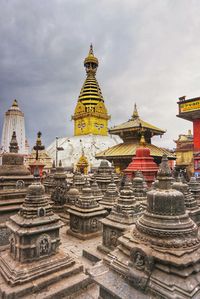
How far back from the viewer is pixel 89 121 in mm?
47781

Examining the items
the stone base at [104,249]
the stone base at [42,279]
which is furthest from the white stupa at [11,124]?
the stone base at [42,279]

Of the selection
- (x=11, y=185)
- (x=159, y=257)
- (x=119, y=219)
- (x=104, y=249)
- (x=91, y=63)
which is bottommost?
(x=104, y=249)

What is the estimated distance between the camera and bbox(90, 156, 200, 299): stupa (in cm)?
293

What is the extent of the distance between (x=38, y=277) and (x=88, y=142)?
134 feet

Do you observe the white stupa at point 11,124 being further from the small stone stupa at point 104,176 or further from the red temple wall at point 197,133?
the red temple wall at point 197,133

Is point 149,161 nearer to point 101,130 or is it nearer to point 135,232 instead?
point 135,232

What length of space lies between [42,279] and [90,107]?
44623 millimetres

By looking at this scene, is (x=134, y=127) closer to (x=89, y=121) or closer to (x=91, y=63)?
(x=89, y=121)

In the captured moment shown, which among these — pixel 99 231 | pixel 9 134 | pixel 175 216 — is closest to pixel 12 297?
pixel 175 216

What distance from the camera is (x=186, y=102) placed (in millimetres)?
19766

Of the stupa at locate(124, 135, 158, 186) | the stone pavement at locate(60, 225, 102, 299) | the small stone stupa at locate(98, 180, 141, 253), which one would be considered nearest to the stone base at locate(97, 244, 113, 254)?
the small stone stupa at locate(98, 180, 141, 253)

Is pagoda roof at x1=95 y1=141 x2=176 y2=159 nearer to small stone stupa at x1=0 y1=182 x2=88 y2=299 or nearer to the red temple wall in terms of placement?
the red temple wall

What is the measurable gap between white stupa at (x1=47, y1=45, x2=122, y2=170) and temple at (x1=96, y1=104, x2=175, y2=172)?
21462 millimetres

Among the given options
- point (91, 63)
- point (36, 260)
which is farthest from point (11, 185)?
point (91, 63)
